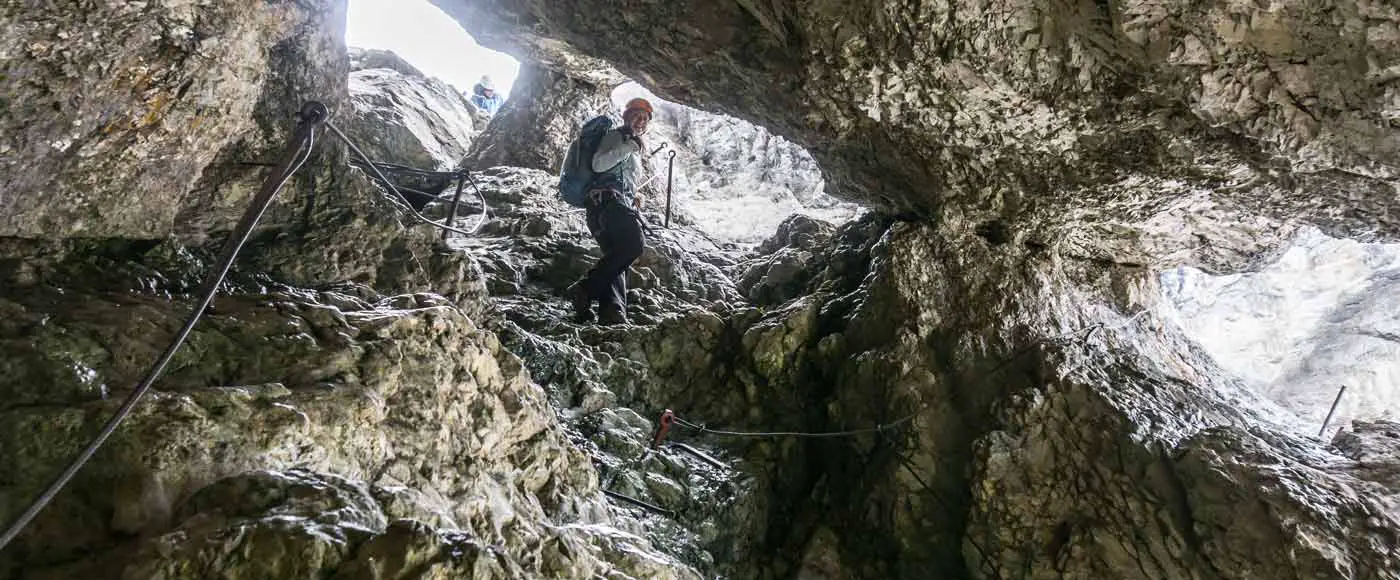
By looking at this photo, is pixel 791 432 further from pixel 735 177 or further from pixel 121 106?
pixel 735 177

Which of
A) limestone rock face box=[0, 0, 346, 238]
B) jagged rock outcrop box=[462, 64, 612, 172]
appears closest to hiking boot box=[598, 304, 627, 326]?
limestone rock face box=[0, 0, 346, 238]

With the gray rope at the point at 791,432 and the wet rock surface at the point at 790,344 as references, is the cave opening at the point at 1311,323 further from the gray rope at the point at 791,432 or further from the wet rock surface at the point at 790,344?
the gray rope at the point at 791,432

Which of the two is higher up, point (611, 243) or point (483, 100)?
point (483, 100)

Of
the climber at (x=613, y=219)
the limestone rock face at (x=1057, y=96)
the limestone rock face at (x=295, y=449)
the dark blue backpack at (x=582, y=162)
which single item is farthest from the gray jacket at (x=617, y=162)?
the limestone rock face at (x=295, y=449)

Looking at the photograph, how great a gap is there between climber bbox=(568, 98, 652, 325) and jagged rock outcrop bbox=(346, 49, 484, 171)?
12.7 ft

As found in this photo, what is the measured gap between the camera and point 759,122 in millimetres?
7887

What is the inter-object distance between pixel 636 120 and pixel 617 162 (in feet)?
1.64

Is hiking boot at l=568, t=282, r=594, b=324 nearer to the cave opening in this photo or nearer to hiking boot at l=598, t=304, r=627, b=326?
hiking boot at l=598, t=304, r=627, b=326

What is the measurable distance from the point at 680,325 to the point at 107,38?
5.51 meters

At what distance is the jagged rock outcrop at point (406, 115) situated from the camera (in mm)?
11507

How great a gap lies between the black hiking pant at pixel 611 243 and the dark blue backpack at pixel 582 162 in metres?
0.25

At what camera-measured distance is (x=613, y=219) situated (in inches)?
315

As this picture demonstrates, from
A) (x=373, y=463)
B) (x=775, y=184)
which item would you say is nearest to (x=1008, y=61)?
(x=373, y=463)

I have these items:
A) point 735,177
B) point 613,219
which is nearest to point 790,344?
point 613,219
